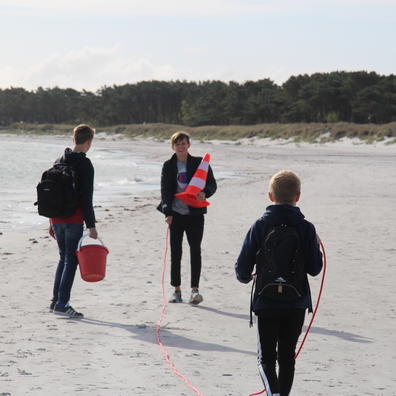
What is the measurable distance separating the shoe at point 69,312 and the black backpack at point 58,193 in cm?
88

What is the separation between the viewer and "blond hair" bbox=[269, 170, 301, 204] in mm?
4098

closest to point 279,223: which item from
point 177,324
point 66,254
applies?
point 177,324

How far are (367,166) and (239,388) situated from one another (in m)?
27.4

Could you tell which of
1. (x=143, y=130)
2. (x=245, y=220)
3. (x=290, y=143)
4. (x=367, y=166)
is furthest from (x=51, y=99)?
(x=245, y=220)

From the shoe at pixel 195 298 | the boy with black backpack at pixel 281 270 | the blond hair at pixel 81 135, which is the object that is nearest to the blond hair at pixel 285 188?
the boy with black backpack at pixel 281 270

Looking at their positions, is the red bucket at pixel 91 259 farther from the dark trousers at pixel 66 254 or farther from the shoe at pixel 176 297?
the shoe at pixel 176 297

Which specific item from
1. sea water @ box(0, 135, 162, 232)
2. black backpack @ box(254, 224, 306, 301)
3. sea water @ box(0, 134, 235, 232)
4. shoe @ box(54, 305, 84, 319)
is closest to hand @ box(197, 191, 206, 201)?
shoe @ box(54, 305, 84, 319)

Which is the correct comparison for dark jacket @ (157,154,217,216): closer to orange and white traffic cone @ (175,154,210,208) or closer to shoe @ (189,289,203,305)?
orange and white traffic cone @ (175,154,210,208)

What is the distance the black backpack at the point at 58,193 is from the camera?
638 centimetres

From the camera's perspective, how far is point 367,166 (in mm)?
31062

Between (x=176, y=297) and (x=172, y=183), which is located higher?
(x=172, y=183)

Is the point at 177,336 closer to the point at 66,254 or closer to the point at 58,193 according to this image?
the point at 66,254

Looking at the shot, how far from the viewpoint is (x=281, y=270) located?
401 cm

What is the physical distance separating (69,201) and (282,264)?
2.93m
